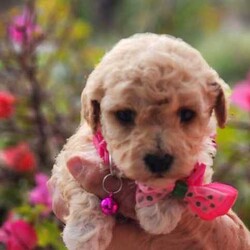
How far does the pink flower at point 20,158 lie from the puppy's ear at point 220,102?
1331mm

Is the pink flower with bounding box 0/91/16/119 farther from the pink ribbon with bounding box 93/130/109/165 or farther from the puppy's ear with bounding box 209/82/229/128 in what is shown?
the puppy's ear with bounding box 209/82/229/128

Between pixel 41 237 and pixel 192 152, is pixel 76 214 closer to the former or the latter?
pixel 192 152

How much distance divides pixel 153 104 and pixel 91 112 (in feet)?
0.57

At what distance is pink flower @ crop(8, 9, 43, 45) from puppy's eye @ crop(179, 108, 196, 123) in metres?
1.11

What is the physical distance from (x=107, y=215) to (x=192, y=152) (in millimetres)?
A: 254

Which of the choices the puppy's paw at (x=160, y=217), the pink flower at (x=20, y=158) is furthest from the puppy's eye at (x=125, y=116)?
the pink flower at (x=20, y=158)

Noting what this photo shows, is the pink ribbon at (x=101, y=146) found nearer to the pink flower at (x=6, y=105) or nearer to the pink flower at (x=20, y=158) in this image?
the pink flower at (x=6, y=105)

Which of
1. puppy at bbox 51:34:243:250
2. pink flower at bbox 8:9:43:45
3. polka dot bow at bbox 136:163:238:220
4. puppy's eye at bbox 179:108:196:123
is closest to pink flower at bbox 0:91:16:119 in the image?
pink flower at bbox 8:9:43:45

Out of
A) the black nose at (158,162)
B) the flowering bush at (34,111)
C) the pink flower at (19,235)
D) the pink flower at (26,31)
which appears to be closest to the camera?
the black nose at (158,162)

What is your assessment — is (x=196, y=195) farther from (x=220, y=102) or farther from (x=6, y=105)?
(x=6, y=105)

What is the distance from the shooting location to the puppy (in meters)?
1.47

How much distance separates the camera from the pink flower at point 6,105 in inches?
102

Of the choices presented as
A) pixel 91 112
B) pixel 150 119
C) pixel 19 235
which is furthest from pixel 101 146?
pixel 19 235

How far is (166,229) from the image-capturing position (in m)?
1.61
